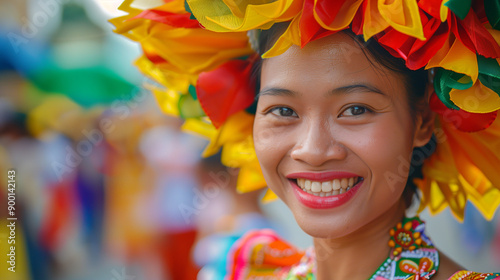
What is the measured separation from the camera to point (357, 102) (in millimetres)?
1350

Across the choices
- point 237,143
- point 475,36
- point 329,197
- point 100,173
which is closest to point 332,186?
point 329,197

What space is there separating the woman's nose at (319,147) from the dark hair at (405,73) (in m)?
0.21

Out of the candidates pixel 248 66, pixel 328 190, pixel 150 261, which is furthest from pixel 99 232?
pixel 328 190

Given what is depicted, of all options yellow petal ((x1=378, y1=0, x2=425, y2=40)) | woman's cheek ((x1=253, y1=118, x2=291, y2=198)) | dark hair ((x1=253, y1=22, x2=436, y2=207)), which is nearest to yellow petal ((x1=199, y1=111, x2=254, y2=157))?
dark hair ((x1=253, y1=22, x2=436, y2=207))

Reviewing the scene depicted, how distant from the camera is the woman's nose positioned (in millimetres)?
1340

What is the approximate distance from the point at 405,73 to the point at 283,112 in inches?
13.0

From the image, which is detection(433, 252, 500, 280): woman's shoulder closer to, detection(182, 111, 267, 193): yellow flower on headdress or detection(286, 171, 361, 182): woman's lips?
detection(286, 171, 361, 182): woman's lips

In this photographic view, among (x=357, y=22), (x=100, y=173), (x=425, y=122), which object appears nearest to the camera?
(x=357, y=22)

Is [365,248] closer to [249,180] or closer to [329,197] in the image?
[329,197]

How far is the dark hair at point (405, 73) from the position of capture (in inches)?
53.7

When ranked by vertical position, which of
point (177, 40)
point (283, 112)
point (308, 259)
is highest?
point (177, 40)

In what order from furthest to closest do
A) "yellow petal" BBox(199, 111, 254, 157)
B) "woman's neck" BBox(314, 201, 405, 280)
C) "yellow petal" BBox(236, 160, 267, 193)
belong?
"yellow petal" BBox(236, 160, 267, 193) < "yellow petal" BBox(199, 111, 254, 157) < "woman's neck" BBox(314, 201, 405, 280)

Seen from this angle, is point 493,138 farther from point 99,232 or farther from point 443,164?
point 99,232

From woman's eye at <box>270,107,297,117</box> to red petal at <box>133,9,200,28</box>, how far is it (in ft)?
1.22
